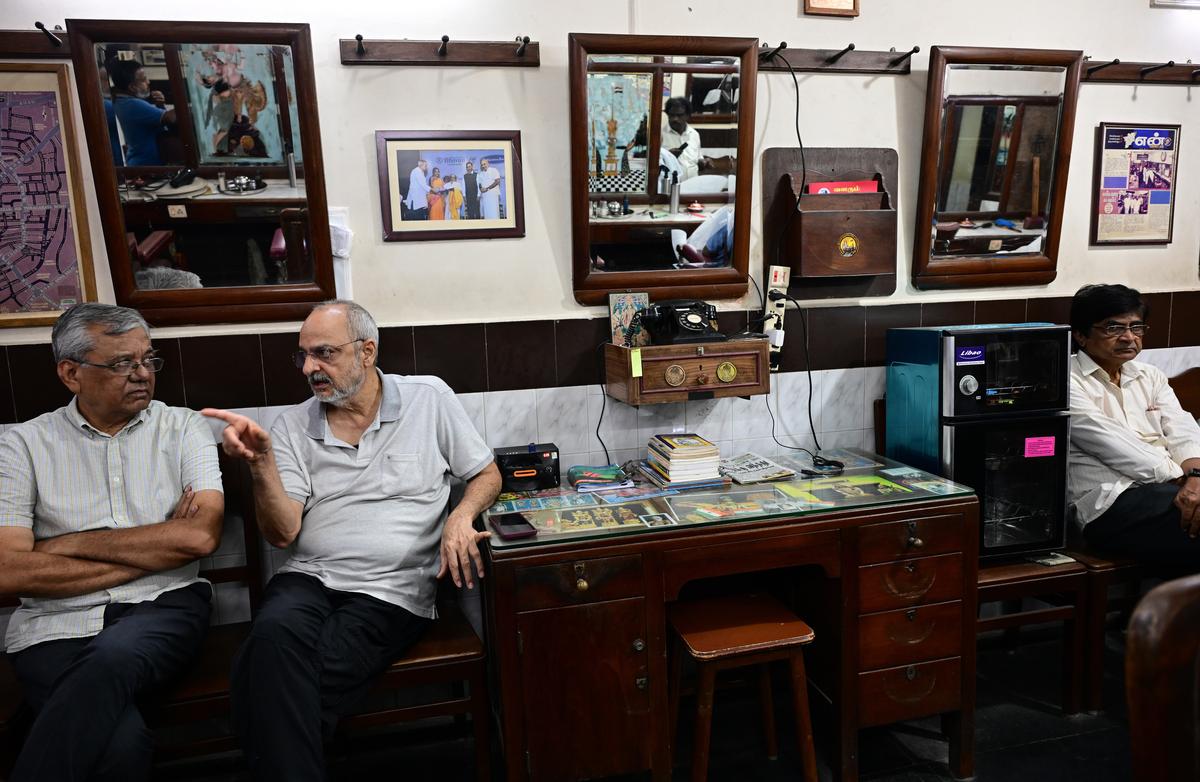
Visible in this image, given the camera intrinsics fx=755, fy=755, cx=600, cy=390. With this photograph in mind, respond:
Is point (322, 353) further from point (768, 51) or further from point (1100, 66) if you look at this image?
point (1100, 66)

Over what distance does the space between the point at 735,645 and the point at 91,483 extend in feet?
6.23

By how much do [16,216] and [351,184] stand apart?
102 centimetres

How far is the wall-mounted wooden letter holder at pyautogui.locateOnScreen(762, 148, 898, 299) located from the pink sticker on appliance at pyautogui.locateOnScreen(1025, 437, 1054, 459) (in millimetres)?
797

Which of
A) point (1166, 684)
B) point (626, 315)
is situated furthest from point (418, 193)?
point (1166, 684)

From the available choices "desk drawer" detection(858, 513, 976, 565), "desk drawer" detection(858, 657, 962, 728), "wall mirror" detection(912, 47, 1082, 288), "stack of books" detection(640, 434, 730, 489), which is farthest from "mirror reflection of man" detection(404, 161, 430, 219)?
"desk drawer" detection(858, 657, 962, 728)

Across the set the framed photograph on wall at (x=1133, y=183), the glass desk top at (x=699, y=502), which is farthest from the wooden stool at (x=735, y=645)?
the framed photograph on wall at (x=1133, y=183)

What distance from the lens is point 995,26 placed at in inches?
116

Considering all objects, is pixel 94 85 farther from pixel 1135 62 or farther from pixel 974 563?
pixel 1135 62

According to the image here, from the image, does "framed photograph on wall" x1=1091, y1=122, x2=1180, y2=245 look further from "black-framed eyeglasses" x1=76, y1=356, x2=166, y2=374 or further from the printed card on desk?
"black-framed eyeglasses" x1=76, y1=356, x2=166, y2=374

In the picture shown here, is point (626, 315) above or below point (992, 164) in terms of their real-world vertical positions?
below

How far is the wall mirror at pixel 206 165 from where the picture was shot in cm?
230

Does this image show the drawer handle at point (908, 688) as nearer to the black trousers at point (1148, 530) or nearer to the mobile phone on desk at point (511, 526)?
the black trousers at point (1148, 530)

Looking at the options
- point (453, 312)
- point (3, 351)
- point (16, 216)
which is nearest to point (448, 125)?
point (453, 312)

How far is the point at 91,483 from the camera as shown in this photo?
85.2 inches
